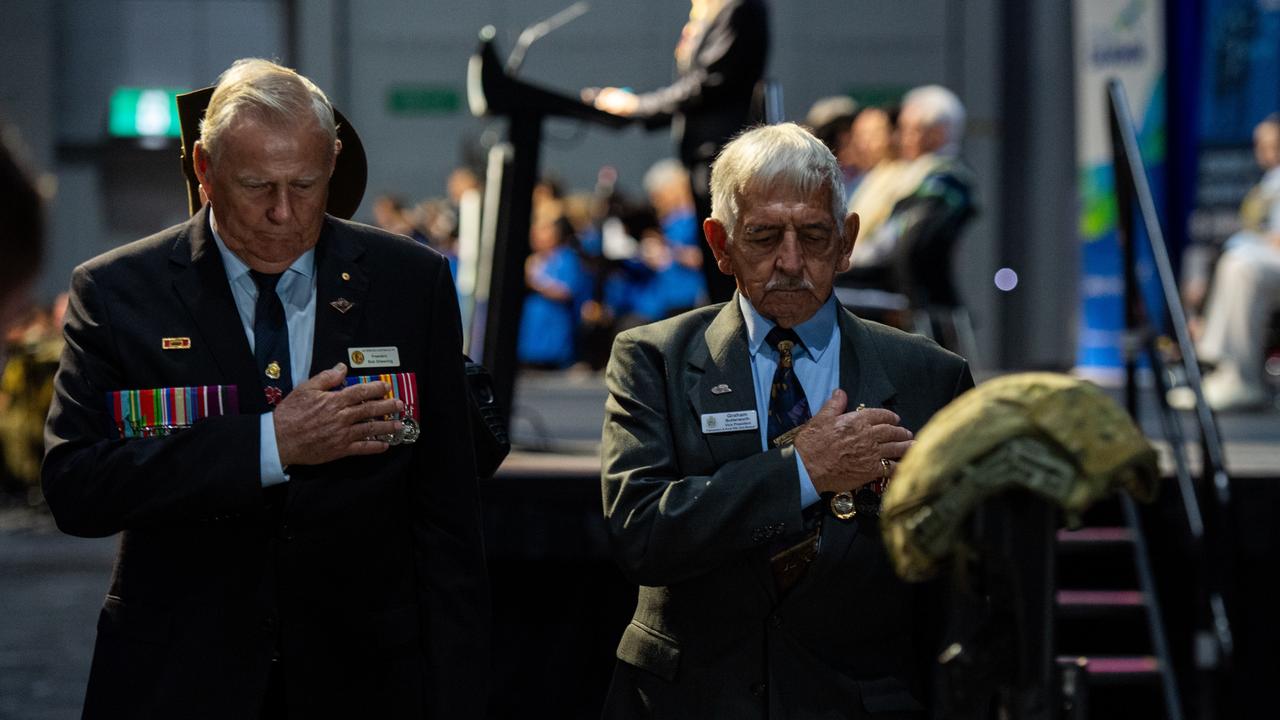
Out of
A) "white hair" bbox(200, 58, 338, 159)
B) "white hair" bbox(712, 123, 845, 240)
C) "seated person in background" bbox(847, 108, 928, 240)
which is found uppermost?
"seated person in background" bbox(847, 108, 928, 240)

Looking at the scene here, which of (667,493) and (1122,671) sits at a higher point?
(667,493)

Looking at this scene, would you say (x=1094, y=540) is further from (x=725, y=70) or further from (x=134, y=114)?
(x=134, y=114)

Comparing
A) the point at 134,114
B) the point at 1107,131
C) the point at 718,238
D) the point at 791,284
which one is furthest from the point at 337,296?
the point at 134,114

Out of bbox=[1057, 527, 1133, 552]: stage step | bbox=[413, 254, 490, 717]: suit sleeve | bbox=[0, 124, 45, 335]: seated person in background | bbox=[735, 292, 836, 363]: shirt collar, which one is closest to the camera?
bbox=[0, 124, 45, 335]: seated person in background

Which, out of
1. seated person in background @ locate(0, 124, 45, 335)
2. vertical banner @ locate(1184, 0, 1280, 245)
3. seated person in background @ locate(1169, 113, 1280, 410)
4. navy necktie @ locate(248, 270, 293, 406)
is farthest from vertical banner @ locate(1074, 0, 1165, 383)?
seated person in background @ locate(0, 124, 45, 335)

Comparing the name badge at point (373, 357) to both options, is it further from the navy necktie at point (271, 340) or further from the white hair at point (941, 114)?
the white hair at point (941, 114)

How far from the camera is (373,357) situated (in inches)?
97.4

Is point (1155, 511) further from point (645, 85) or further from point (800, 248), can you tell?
point (645, 85)

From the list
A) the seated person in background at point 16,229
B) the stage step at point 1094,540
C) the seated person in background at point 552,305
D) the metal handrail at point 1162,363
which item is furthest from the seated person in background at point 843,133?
the seated person in background at point 16,229

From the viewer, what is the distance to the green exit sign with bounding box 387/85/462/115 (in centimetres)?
1602

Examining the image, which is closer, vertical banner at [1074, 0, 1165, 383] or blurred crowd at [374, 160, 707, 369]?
blurred crowd at [374, 160, 707, 369]

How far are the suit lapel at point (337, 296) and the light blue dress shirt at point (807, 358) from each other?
602mm

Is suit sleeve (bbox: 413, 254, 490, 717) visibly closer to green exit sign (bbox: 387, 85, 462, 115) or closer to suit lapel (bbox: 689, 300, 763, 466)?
suit lapel (bbox: 689, 300, 763, 466)

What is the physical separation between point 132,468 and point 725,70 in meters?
3.45
